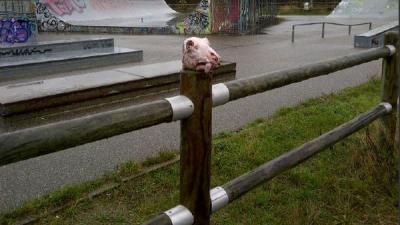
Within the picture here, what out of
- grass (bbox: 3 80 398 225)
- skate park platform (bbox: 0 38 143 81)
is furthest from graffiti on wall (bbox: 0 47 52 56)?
grass (bbox: 3 80 398 225)

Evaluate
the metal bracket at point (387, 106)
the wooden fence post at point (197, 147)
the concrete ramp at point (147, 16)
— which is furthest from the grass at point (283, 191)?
the concrete ramp at point (147, 16)

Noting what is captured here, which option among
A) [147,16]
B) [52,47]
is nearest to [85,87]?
[52,47]

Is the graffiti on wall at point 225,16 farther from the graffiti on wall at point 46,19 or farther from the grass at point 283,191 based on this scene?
the grass at point 283,191

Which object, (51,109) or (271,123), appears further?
(51,109)

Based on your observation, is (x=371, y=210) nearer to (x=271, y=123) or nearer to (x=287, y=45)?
(x=271, y=123)

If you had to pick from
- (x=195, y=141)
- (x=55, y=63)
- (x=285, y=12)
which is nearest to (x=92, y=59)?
(x=55, y=63)

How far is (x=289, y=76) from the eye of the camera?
109 inches

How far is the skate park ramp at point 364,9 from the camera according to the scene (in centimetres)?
3131

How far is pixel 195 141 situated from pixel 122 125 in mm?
389

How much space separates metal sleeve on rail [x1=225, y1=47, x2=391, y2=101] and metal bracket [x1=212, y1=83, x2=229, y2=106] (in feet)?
0.16

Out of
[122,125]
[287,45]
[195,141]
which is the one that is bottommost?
[287,45]

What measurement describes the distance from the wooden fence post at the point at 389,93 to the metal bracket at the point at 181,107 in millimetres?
2374

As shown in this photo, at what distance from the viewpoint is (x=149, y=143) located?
5.19 metres

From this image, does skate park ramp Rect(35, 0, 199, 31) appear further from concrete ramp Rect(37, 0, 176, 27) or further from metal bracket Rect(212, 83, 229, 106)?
metal bracket Rect(212, 83, 229, 106)
